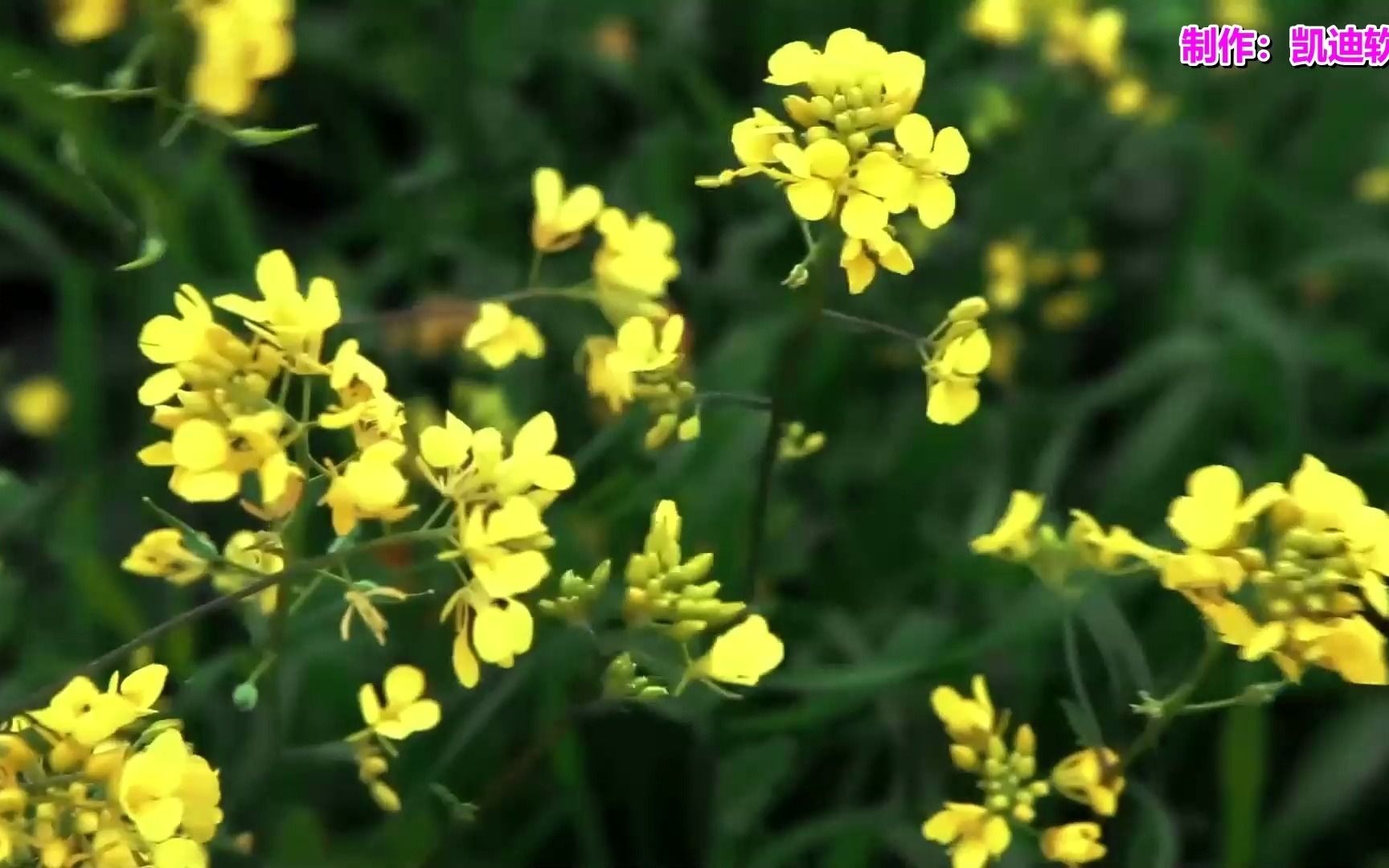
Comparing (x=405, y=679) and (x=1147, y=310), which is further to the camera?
(x=1147, y=310)

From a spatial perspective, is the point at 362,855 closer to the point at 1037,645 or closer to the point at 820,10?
the point at 1037,645

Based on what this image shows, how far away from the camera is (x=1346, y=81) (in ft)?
4.50

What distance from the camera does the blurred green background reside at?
32.7 inches

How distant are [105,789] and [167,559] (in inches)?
3.8

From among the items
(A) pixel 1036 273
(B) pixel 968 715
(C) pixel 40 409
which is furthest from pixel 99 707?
(A) pixel 1036 273

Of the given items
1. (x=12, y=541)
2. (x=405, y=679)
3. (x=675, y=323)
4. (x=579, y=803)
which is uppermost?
(x=675, y=323)

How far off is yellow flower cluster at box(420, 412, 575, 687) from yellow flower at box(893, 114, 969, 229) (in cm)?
17

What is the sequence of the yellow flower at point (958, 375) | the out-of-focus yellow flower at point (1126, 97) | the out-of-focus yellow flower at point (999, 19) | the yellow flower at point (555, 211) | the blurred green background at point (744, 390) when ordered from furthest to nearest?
the out-of-focus yellow flower at point (1126, 97) < the out-of-focus yellow flower at point (999, 19) < the blurred green background at point (744, 390) < the yellow flower at point (555, 211) < the yellow flower at point (958, 375)

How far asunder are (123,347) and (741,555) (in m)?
0.69

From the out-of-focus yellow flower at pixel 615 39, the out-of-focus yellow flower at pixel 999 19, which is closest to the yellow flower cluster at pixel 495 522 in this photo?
the out-of-focus yellow flower at pixel 999 19

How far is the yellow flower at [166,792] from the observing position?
→ 0.49m

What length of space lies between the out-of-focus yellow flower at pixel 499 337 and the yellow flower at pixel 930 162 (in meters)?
0.21

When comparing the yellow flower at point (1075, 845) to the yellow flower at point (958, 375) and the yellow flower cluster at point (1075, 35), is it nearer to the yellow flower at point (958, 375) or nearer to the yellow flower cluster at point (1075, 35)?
the yellow flower at point (958, 375)

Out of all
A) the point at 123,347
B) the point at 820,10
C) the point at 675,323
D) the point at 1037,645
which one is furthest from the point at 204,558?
the point at 820,10
